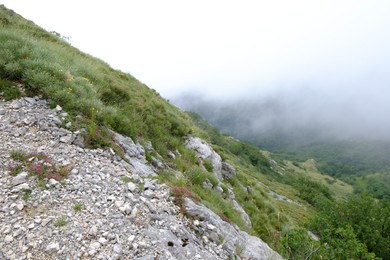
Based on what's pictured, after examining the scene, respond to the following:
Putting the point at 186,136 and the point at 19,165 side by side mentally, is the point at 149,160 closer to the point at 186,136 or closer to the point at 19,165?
the point at 19,165

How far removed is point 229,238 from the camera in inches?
316

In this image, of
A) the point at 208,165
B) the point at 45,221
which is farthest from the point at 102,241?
the point at 208,165

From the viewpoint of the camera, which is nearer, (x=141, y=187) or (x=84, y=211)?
(x=84, y=211)

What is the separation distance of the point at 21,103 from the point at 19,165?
3517mm

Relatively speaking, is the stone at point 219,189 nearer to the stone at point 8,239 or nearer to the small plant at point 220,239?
the small plant at point 220,239

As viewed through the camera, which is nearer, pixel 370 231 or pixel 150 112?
pixel 150 112

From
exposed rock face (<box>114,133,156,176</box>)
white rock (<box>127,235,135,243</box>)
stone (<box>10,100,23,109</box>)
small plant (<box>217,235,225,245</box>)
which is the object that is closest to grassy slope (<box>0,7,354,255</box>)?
exposed rock face (<box>114,133,156,176</box>)

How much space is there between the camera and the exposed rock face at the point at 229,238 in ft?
25.7

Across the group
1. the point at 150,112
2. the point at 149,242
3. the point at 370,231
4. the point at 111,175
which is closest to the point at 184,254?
the point at 149,242

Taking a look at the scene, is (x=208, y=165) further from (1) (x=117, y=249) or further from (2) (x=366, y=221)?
(2) (x=366, y=221)

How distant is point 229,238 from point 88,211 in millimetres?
4338

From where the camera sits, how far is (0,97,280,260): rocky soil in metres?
6.07

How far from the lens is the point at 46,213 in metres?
6.62

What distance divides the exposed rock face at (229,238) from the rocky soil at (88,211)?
3 cm
